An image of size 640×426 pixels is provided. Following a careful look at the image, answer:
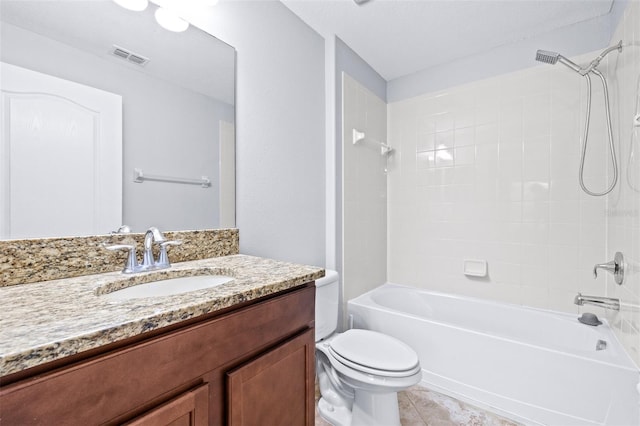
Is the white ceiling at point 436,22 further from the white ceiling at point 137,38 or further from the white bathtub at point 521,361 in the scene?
the white bathtub at point 521,361

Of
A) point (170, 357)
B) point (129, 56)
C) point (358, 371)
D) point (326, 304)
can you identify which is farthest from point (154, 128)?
point (358, 371)

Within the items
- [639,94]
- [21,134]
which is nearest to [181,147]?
[21,134]

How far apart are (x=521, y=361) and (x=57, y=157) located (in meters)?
2.24

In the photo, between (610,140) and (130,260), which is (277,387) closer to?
(130,260)

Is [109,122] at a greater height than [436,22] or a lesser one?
lesser

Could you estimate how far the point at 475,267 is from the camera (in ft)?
7.39

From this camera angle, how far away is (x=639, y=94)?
4.28 feet

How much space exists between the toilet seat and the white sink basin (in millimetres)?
764

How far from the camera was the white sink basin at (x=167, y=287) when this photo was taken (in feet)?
2.97

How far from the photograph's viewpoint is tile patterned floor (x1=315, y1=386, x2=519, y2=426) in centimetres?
156

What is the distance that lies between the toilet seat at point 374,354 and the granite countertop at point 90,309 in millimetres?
657

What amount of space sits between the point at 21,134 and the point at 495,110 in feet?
8.65

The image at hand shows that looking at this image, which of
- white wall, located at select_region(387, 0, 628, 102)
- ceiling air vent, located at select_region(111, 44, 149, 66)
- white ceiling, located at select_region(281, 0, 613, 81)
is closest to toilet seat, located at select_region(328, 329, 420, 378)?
ceiling air vent, located at select_region(111, 44, 149, 66)

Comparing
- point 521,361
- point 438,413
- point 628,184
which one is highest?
point 628,184
